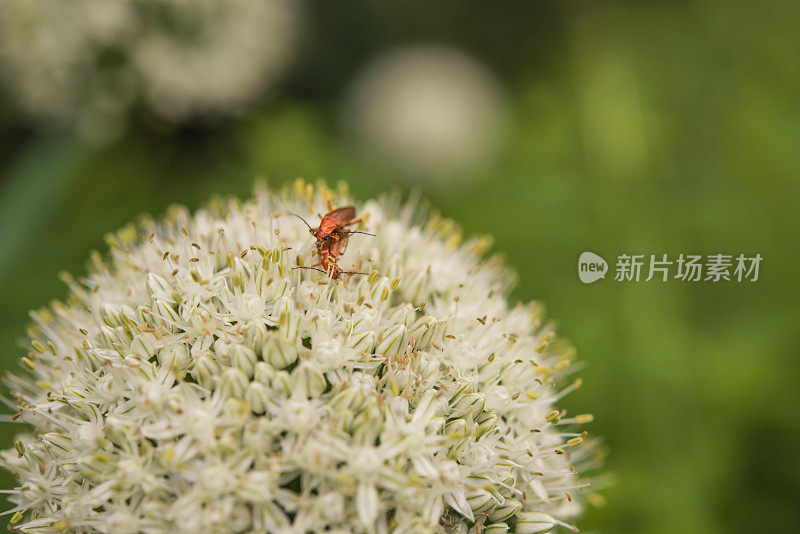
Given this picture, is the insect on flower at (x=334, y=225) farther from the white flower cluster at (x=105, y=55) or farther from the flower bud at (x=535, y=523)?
the white flower cluster at (x=105, y=55)

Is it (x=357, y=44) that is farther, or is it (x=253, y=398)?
(x=357, y=44)

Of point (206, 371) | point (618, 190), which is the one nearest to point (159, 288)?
point (206, 371)

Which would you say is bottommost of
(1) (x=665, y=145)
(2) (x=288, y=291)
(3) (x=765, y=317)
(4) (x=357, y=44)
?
(2) (x=288, y=291)

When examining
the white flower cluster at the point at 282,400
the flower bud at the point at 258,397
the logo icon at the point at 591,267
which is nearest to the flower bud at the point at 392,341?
the white flower cluster at the point at 282,400

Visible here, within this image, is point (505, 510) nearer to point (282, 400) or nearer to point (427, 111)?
point (282, 400)

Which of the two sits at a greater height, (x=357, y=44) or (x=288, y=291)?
(x=357, y=44)

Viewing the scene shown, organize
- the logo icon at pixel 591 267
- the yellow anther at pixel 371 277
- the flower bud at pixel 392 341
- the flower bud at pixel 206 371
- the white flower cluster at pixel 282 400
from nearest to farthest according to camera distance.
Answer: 1. the white flower cluster at pixel 282 400
2. the flower bud at pixel 206 371
3. the flower bud at pixel 392 341
4. the yellow anther at pixel 371 277
5. the logo icon at pixel 591 267

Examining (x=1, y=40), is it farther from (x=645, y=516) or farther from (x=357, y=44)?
(x=645, y=516)

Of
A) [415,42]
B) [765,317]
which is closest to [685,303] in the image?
[765,317]
